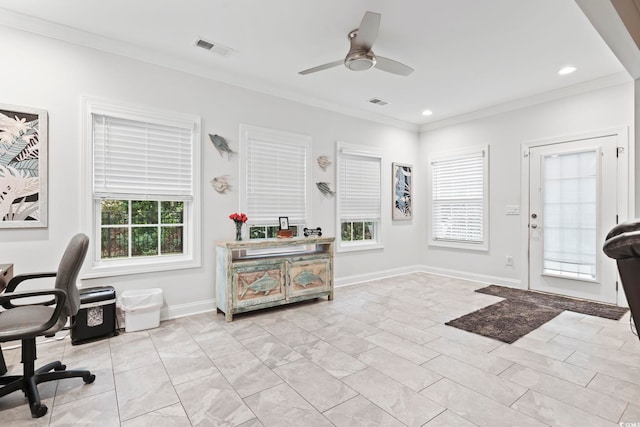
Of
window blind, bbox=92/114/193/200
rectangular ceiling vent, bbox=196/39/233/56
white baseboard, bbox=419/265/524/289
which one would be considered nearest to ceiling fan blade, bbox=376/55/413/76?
rectangular ceiling vent, bbox=196/39/233/56

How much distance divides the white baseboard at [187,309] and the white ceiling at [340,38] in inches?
107

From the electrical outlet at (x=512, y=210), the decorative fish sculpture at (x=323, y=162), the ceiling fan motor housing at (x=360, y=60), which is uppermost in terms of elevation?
the ceiling fan motor housing at (x=360, y=60)

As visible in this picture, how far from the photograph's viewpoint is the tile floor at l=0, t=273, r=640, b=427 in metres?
1.89

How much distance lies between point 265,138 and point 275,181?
0.59m

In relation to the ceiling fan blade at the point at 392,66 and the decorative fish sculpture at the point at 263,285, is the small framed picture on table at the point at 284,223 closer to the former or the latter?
the decorative fish sculpture at the point at 263,285

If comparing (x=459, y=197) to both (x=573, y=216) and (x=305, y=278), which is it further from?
(x=305, y=278)

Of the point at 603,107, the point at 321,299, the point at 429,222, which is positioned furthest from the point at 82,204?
the point at 603,107

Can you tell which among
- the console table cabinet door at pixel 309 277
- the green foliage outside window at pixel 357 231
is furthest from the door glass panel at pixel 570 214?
the console table cabinet door at pixel 309 277

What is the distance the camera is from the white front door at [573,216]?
13.5 feet

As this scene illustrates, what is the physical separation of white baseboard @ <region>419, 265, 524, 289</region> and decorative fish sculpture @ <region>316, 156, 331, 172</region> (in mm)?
2936

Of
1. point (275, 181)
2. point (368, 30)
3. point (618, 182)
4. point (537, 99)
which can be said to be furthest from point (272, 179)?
point (618, 182)

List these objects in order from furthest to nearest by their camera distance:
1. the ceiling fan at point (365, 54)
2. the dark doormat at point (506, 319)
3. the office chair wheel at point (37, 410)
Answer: the dark doormat at point (506, 319)
the ceiling fan at point (365, 54)
the office chair wheel at point (37, 410)

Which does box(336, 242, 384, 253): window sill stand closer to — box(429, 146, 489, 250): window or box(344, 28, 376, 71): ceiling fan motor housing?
box(429, 146, 489, 250): window

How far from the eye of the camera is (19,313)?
82.5 inches
